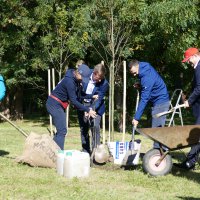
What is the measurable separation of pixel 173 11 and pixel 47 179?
7162mm

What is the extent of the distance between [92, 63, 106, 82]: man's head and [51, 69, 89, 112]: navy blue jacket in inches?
12.0

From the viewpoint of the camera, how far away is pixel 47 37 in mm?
14578

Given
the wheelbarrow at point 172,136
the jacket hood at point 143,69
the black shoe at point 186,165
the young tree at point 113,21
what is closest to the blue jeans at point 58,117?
the jacket hood at point 143,69

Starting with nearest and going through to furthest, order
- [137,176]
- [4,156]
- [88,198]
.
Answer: [88,198] < [137,176] < [4,156]

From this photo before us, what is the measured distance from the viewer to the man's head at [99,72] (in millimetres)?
7121

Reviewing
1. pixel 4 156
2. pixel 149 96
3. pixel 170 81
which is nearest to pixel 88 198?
pixel 149 96

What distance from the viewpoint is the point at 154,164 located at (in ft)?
21.2

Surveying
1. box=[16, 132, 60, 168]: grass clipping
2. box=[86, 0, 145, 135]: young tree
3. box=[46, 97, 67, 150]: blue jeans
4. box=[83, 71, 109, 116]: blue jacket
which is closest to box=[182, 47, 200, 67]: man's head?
box=[83, 71, 109, 116]: blue jacket

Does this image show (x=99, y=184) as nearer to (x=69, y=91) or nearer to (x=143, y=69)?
(x=69, y=91)

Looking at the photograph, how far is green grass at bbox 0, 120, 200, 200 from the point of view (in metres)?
5.34

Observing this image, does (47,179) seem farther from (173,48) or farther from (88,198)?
(173,48)

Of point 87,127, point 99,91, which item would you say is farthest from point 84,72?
point 87,127

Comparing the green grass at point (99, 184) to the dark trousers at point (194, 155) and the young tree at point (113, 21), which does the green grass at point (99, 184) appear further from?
the young tree at point (113, 21)

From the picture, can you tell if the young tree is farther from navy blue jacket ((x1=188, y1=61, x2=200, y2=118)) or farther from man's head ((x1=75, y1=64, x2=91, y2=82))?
navy blue jacket ((x1=188, y1=61, x2=200, y2=118))
